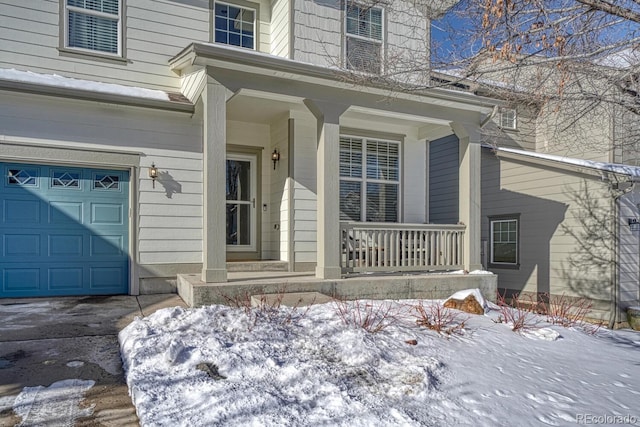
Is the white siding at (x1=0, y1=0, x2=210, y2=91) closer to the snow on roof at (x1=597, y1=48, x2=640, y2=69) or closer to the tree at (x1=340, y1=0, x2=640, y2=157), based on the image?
the tree at (x1=340, y1=0, x2=640, y2=157)

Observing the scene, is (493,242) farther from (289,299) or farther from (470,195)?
(289,299)

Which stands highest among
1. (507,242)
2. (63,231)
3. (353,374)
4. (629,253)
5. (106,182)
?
(106,182)

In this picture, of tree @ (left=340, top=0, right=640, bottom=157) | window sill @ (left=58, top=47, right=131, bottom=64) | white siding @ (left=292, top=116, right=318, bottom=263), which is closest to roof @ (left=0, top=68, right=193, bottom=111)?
window sill @ (left=58, top=47, right=131, bottom=64)

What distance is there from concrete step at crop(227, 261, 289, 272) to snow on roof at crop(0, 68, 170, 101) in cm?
285

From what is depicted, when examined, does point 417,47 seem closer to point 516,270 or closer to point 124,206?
point 516,270

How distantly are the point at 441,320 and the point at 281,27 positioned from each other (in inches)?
232

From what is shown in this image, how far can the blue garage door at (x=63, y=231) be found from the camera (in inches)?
248

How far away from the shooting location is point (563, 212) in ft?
30.4

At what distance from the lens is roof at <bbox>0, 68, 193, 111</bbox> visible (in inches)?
237

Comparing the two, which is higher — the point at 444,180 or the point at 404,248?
the point at 444,180

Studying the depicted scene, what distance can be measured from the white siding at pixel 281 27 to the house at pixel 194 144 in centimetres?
4

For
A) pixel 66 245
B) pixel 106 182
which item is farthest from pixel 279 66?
pixel 66 245

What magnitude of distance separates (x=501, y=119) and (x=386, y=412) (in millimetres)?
10641

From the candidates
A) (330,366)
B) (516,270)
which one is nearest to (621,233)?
(516,270)
